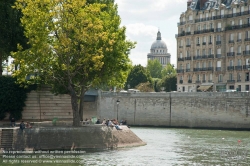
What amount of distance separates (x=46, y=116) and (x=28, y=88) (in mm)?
3770

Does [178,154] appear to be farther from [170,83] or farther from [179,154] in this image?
[170,83]

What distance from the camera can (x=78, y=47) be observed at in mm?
52625

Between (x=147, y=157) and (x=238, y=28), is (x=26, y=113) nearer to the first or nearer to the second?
(x=147, y=157)

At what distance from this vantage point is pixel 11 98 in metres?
59.5

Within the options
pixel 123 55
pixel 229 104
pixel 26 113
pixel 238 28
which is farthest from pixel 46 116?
pixel 238 28

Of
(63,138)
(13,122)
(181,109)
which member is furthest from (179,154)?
(181,109)

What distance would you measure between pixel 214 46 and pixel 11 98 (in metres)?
56.3

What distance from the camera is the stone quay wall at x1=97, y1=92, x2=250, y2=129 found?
84375 millimetres

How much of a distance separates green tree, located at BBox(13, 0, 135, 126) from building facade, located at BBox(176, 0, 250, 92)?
5299cm

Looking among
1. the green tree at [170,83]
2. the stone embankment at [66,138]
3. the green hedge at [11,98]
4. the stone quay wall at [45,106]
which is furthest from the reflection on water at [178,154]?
the green tree at [170,83]

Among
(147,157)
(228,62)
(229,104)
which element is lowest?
(147,157)

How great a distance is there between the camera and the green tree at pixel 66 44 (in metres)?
51.5

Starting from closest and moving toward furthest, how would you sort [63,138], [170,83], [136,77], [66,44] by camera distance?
[63,138] → [66,44] → [170,83] → [136,77]

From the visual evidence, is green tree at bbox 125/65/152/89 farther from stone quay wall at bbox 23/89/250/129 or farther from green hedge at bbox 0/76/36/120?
green hedge at bbox 0/76/36/120
